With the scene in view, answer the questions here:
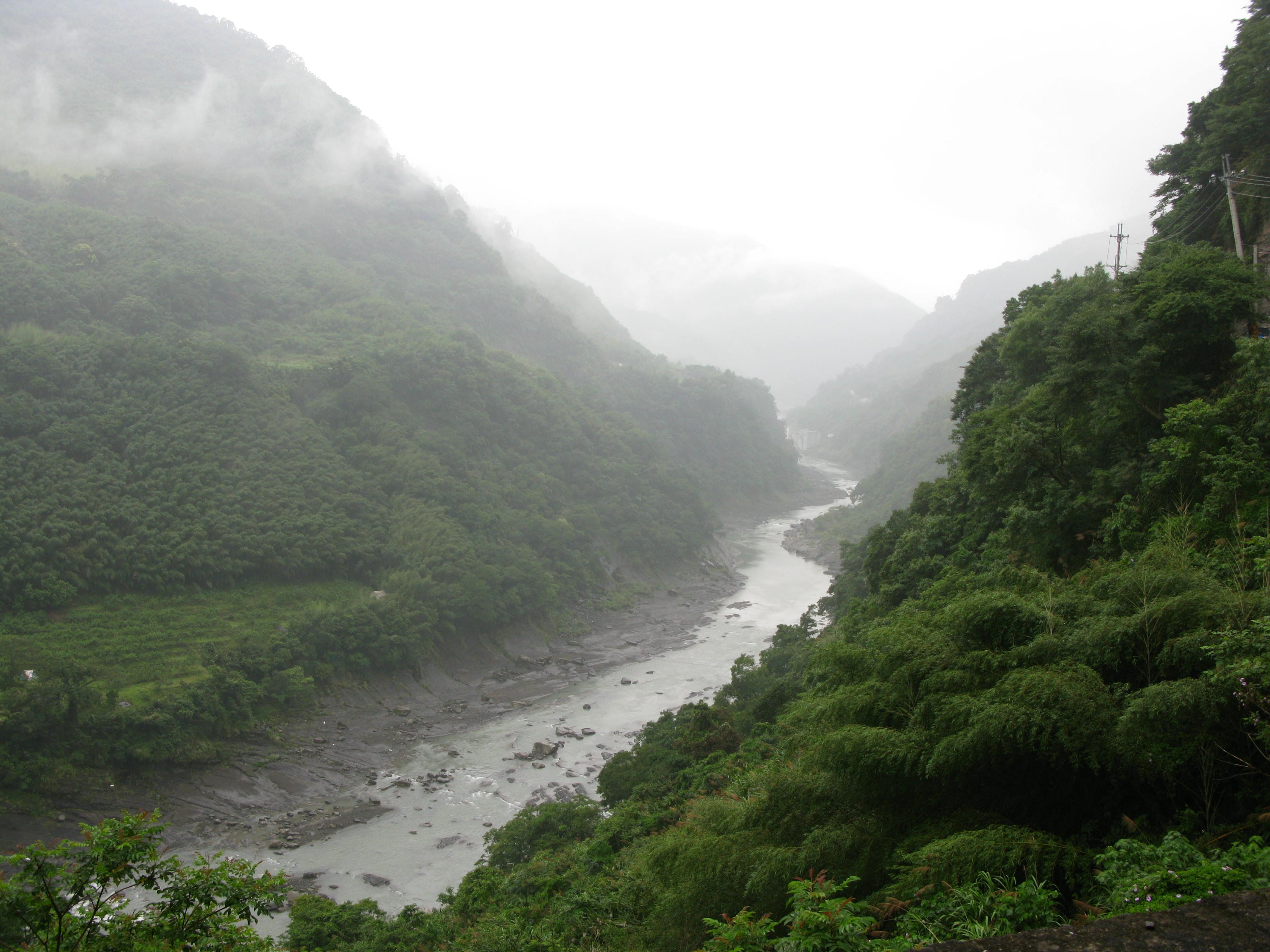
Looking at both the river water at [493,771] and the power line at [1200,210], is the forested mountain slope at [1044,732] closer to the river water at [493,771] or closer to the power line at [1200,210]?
the river water at [493,771]

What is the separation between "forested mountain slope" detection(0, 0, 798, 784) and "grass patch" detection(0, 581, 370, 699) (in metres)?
0.21

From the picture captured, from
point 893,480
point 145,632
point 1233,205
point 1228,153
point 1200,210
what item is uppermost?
point 1228,153

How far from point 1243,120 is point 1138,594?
23.4m

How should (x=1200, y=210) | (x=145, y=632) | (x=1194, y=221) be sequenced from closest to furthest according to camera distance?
(x=1200, y=210)
(x=1194, y=221)
(x=145, y=632)

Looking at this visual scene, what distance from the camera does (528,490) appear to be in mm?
67375

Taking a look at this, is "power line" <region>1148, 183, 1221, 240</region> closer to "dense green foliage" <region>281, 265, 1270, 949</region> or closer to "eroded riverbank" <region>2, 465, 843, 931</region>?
"dense green foliage" <region>281, 265, 1270, 949</region>

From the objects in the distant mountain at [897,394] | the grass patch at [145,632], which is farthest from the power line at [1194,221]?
the distant mountain at [897,394]

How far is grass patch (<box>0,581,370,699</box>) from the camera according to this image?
1296 inches

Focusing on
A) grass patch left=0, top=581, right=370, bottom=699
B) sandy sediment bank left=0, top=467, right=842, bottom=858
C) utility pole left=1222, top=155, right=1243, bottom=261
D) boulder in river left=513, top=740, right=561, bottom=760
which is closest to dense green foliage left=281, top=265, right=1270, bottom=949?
utility pole left=1222, top=155, right=1243, bottom=261

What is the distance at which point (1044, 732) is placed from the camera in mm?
7184

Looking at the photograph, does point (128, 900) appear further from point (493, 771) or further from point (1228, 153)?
point (1228, 153)

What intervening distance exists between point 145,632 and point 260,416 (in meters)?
23.0

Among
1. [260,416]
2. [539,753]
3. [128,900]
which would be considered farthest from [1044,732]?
[260,416]

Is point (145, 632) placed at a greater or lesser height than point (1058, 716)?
lesser
